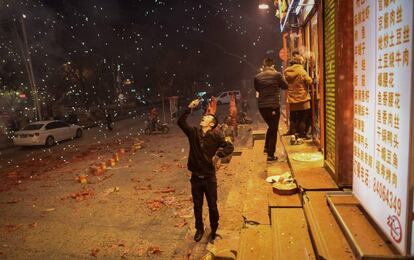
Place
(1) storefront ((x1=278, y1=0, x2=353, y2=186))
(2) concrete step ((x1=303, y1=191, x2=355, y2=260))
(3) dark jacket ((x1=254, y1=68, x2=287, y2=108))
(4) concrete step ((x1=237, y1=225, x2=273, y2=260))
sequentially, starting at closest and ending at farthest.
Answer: (2) concrete step ((x1=303, y1=191, x2=355, y2=260)) < (4) concrete step ((x1=237, y1=225, x2=273, y2=260)) < (1) storefront ((x1=278, y1=0, x2=353, y2=186)) < (3) dark jacket ((x1=254, y1=68, x2=287, y2=108))

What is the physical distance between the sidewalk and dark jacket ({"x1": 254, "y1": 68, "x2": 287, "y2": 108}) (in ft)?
4.25

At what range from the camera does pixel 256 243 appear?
15.1 ft

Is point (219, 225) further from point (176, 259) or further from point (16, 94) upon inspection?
point (16, 94)

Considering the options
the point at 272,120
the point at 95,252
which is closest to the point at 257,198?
the point at 272,120

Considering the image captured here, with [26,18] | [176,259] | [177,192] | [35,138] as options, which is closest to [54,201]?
[177,192]

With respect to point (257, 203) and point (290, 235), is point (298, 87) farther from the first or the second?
point (290, 235)

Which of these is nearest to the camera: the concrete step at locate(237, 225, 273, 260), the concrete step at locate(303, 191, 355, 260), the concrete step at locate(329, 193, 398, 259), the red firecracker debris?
the concrete step at locate(329, 193, 398, 259)

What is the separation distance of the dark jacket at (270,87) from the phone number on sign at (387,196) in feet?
13.5

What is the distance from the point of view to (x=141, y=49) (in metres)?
37.5

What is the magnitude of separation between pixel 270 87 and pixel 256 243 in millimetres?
3895

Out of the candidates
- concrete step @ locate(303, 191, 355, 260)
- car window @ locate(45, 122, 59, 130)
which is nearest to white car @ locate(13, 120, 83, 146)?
car window @ locate(45, 122, 59, 130)

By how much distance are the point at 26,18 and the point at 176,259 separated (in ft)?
81.5

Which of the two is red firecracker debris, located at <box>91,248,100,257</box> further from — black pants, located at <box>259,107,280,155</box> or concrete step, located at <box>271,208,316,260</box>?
black pants, located at <box>259,107,280,155</box>

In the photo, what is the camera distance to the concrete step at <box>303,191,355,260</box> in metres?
3.46
